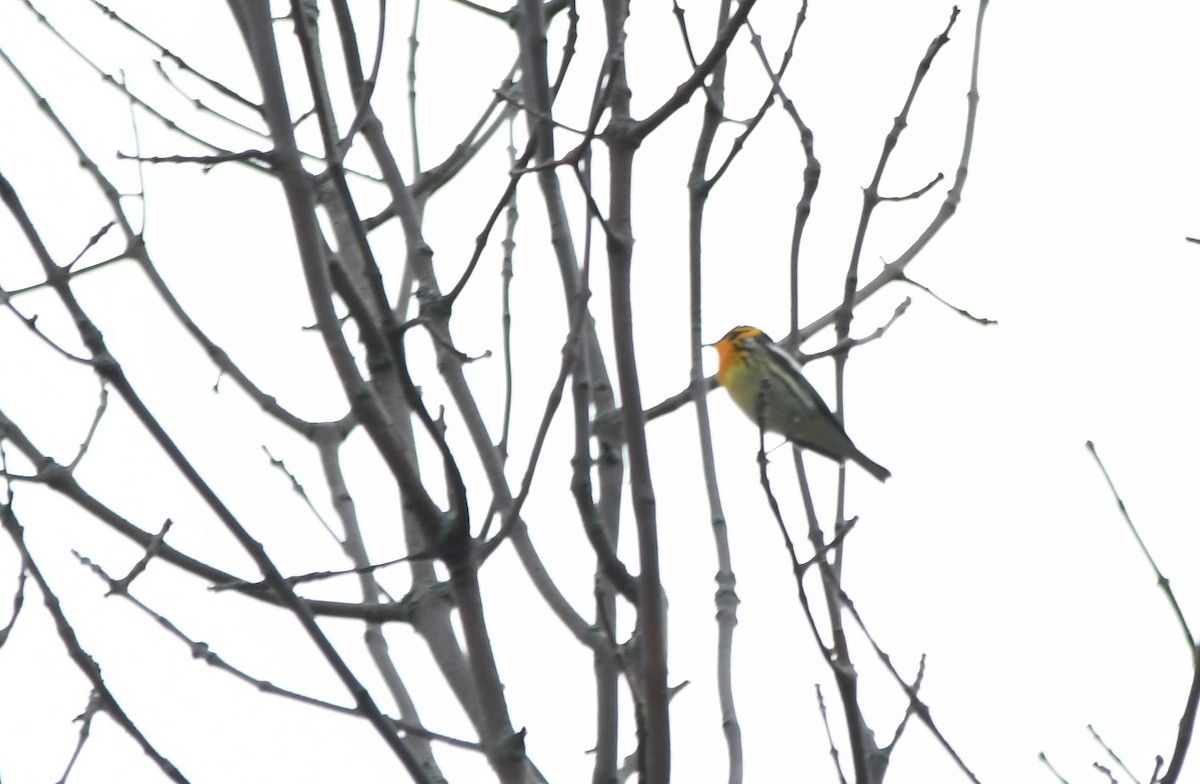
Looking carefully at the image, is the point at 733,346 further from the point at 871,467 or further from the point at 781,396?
the point at 871,467

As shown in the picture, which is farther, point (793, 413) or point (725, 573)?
point (793, 413)

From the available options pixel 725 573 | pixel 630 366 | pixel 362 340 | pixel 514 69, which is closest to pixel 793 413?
pixel 514 69

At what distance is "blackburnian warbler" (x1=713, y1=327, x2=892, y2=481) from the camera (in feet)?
19.0

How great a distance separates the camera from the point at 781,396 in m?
5.92

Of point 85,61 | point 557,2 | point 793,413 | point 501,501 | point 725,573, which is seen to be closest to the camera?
point 501,501

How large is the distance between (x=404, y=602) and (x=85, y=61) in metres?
2.13

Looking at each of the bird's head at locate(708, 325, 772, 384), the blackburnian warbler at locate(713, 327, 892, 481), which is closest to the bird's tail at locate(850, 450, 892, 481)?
the blackburnian warbler at locate(713, 327, 892, 481)

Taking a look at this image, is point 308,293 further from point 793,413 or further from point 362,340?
point 793,413

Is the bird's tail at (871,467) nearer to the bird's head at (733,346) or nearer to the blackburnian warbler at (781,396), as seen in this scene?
the blackburnian warbler at (781,396)

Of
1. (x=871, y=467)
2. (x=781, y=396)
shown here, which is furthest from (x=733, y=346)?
(x=871, y=467)

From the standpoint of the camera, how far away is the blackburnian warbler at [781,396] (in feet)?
19.0

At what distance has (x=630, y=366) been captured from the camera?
88.3 inches

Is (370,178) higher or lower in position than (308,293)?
higher

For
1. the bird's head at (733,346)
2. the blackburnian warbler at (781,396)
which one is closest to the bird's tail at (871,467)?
the blackburnian warbler at (781,396)
